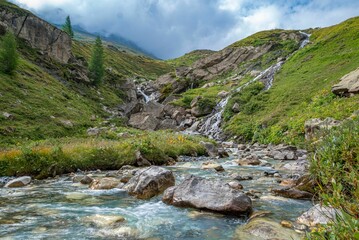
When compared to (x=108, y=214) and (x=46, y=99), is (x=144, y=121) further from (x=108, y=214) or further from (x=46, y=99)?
(x=108, y=214)

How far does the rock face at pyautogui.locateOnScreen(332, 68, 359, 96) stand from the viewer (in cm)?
2919

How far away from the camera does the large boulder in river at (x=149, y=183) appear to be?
10.9m

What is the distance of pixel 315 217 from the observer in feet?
23.9

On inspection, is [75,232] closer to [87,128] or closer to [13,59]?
[87,128]

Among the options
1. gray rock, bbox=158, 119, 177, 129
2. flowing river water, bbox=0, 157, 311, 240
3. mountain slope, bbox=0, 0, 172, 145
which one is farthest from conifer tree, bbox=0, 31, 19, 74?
flowing river water, bbox=0, 157, 311, 240

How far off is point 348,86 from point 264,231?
28.7 meters

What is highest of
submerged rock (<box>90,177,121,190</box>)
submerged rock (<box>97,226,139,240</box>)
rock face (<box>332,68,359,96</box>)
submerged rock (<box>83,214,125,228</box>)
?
rock face (<box>332,68,359,96</box>)

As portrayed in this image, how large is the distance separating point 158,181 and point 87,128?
3057 cm

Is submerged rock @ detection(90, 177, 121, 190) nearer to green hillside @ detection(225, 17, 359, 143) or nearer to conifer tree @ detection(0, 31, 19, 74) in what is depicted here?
green hillside @ detection(225, 17, 359, 143)

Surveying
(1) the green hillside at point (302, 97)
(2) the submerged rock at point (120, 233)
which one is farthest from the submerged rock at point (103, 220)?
(1) the green hillside at point (302, 97)

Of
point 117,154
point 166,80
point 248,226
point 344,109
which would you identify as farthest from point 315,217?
point 166,80

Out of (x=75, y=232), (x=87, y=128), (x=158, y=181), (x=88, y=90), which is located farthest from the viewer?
(x=88, y=90)

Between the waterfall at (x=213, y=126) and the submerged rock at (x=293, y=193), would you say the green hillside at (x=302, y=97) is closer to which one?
the waterfall at (x=213, y=126)

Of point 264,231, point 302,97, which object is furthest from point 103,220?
point 302,97
